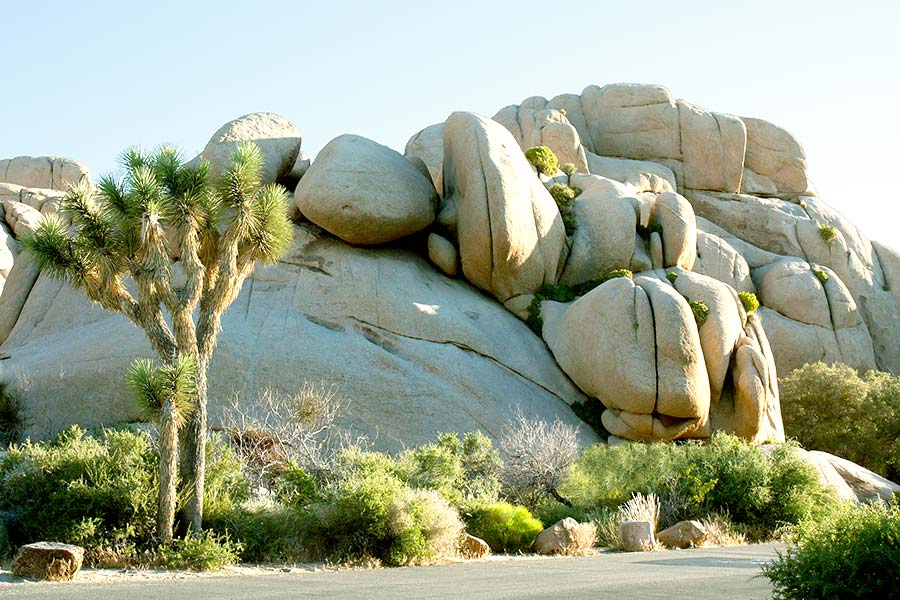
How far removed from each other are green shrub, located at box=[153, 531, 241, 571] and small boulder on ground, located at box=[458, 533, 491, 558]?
13.5 ft

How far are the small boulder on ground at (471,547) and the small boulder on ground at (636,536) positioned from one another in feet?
11.6

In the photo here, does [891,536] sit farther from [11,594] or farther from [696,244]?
[696,244]

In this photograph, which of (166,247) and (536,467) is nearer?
(166,247)

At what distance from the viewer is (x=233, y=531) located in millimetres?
15641

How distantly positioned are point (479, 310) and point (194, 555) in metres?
19.2

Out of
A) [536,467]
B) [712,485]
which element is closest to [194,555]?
[536,467]

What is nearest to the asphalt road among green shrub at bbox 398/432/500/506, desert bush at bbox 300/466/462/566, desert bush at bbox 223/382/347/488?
desert bush at bbox 300/466/462/566

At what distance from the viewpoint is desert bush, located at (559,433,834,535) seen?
2191 centimetres

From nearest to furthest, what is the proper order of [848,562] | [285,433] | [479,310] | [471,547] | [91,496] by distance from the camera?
[848,562] < [91,496] < [471,547] < [285,433] < [479,310]

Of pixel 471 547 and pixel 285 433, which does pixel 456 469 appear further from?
pixel 285 433

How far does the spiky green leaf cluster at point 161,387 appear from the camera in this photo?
48.2 ft

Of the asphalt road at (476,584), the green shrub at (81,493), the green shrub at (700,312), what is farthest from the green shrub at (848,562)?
the green shrub at (700,312)

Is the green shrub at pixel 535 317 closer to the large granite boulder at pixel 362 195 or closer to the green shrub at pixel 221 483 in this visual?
the large granite boulder at pixel 362 195

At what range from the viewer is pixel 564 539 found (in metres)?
17.8
